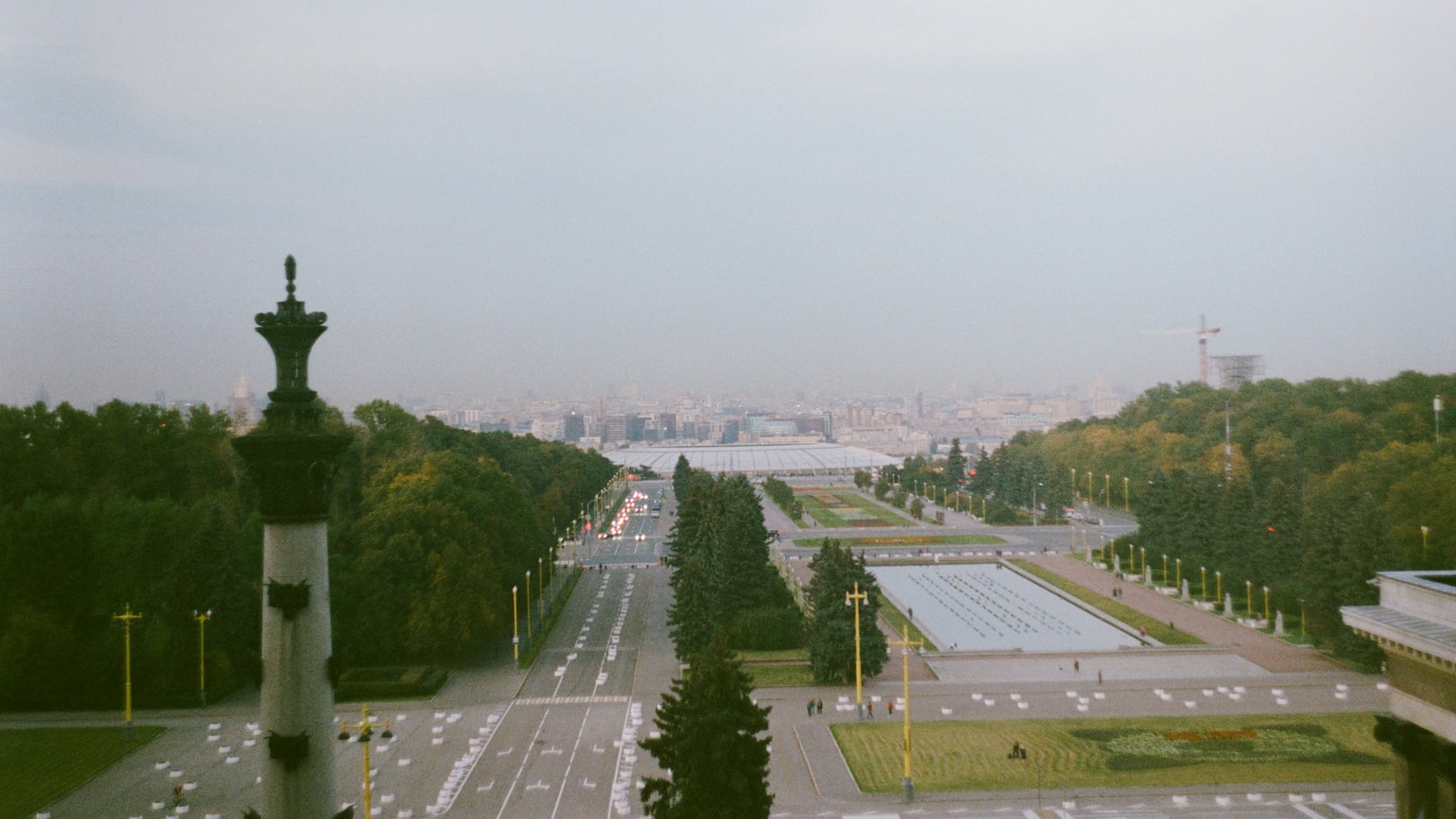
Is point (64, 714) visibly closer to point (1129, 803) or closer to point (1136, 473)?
point (1129, 803)

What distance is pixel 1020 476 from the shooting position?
88.2 m

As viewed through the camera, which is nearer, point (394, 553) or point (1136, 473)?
point (394, 553)

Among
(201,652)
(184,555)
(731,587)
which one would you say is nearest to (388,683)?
(201,652)

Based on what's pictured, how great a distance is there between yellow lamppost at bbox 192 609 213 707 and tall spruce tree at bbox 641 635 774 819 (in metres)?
18.5

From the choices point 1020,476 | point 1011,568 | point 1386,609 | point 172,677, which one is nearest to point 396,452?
point 172,677

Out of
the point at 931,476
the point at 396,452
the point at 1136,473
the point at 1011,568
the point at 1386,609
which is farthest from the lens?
the point at 931,476

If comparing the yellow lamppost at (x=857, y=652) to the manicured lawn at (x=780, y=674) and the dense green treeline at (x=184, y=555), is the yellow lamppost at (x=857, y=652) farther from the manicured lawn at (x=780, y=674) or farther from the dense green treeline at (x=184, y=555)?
the dense green treeline at (x=184, y=555)

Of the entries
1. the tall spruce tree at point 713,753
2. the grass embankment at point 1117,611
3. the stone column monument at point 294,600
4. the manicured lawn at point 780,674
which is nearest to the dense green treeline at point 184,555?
the manicured lawn at point 780,674

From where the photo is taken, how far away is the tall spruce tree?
61.7 ft

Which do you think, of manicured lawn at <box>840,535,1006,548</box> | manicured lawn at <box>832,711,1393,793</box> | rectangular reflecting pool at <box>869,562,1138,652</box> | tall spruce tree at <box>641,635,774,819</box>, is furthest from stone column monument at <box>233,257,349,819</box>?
manicured lawn at <box>840,535,1006,548</box>

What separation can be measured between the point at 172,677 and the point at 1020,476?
67390 millimetres

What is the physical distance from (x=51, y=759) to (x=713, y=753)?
19.3 metres

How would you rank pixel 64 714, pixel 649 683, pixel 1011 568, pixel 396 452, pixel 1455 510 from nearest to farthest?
pixel 64 714 < pixel 649 683 < pixel 1455 510 < pixel 396 452 < pixel 1011 568

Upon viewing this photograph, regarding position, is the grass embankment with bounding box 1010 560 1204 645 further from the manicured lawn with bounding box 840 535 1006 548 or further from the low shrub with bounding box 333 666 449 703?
the low shrub with bounding box 333 666 449 703
